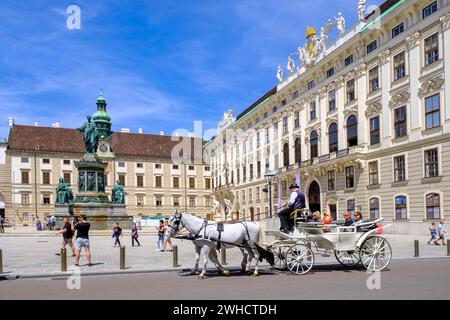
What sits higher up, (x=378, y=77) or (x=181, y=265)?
(x=378, y=77)

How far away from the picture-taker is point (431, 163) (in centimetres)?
2930

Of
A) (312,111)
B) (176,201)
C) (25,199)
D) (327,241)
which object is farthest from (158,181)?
(327,241)

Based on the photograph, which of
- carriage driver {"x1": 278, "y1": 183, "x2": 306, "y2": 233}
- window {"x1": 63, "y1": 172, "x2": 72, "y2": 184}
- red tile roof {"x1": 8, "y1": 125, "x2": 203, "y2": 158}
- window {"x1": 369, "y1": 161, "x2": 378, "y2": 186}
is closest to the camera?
carriage driver {"x1": 278, "y1": 183, "x2": 306, "y2": 233}

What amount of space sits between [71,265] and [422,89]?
25263mm

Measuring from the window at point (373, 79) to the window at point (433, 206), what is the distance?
10.2m

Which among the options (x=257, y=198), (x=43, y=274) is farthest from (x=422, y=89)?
(x=257, y=198)

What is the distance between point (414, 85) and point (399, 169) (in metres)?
6.16

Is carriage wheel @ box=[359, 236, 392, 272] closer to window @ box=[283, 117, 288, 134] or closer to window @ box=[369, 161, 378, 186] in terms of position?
Result: window @ box=[369, 161, 378, 186]

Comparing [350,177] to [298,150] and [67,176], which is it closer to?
[298,150]

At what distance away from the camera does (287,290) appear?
955cm

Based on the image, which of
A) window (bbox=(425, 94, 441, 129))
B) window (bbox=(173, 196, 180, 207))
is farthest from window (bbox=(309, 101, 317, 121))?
window (bbox=(173, 196, 180, 207))

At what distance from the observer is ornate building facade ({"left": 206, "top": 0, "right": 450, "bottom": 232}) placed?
28953 mm

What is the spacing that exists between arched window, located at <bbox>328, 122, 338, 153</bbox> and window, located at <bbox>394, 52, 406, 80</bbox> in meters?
8.73
